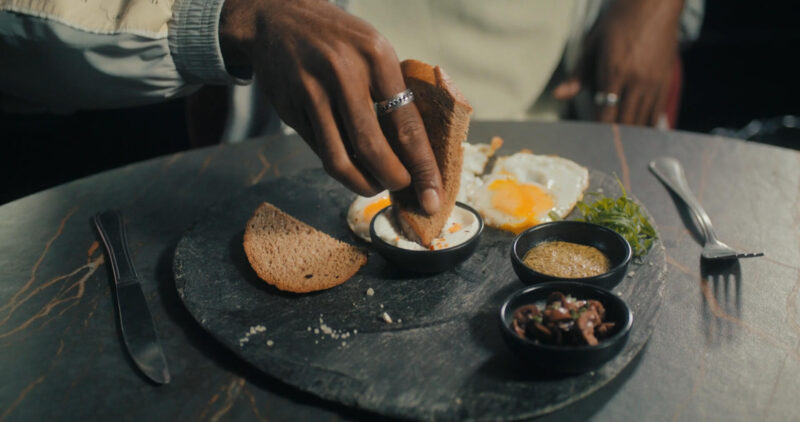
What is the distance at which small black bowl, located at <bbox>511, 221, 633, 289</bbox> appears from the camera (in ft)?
5.83

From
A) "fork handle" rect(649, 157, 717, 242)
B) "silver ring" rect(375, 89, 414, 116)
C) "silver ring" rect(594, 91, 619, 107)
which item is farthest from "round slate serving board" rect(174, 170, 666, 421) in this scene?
"silver ring" rect(594, 91, 619, 107)

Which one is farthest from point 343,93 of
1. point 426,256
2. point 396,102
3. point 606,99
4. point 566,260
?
point 606,99

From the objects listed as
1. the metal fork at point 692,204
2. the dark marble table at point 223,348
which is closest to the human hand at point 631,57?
the dark marble table at point 223,348

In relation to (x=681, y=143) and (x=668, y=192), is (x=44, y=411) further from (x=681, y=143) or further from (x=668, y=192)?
(x=681, y=143)

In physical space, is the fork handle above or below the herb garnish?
below

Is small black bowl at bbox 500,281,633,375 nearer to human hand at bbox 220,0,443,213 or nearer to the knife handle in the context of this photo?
human hand at bbox 220,0,443,213

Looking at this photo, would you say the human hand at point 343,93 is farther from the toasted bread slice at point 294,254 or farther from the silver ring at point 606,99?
the silver ring at point 606,99

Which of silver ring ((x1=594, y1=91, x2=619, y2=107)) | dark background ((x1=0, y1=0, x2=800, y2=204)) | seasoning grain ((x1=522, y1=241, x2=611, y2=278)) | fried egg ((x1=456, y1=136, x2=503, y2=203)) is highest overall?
seasoning grain ((x1=522, y1=241, x2=611, y2=278))

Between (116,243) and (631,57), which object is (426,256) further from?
(631,57)

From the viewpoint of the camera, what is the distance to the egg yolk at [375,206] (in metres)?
2.33

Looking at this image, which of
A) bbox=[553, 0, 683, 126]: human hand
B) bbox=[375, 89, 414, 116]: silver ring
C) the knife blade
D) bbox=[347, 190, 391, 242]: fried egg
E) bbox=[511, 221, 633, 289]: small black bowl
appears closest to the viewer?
the knife blade

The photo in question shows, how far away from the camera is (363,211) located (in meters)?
2.36

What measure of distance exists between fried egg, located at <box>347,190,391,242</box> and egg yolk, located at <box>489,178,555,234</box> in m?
0.44

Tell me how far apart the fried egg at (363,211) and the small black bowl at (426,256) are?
0.24 meters
